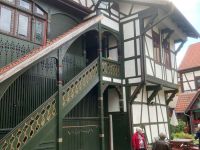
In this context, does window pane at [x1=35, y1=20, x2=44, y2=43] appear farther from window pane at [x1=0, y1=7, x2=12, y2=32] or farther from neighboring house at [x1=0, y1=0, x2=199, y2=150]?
window pane at [x1=0, y1=7, x2=12, y2=32]

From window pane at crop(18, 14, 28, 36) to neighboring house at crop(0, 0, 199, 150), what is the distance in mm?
39

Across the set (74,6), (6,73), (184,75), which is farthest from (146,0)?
(184,75)

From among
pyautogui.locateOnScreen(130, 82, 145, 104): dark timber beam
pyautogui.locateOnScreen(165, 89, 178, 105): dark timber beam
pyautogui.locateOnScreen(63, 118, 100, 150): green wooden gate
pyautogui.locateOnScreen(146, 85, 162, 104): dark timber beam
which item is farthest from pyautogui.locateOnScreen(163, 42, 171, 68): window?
pyautogui.locateOnScreen(63, 118, 100, 150): green wooden gate

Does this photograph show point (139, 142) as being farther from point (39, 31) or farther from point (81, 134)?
point (39, 31)

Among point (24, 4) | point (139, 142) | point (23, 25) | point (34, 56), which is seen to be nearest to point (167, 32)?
point (139, 142)

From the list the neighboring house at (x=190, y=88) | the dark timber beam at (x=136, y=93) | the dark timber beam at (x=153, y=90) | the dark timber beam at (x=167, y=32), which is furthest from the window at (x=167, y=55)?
the neighboring house at (x=190, y=88)

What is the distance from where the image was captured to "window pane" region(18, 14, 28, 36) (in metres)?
10.3

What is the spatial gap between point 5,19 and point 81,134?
5.25 metres

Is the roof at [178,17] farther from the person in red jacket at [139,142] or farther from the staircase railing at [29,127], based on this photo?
the staircase railing at [29,127]

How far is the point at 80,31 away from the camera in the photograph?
34.2ft

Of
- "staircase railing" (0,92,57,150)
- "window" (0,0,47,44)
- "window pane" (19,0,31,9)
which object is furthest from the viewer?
"window pane" (19,0,31,9)

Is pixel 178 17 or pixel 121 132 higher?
pixel 178 17

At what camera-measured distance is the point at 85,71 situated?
1062 cm

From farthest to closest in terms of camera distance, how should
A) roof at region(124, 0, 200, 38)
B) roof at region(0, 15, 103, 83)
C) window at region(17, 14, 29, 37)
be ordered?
roof at region(124, 0, 200, 38) → window at region(17, 14, 29, 37) → roof at region(0, 15, 103, 83)
